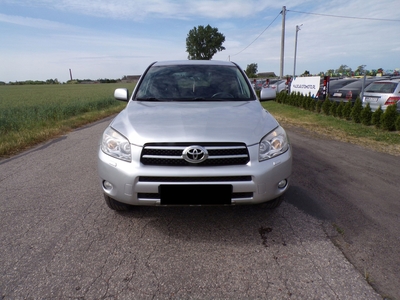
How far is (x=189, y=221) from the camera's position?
2.86 m

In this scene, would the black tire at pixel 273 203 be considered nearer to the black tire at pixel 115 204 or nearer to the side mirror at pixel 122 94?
the black tire at pixel 115 204

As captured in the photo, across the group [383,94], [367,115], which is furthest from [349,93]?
[367,115]

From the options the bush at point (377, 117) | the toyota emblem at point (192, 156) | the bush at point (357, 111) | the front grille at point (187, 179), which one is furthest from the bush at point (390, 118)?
the toyota emblem at point (192, 156)

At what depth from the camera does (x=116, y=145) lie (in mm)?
2486

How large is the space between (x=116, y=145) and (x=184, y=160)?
66cm

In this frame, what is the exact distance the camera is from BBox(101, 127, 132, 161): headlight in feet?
7.86

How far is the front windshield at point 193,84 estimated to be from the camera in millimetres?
3432

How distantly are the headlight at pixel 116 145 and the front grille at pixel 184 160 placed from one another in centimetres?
17

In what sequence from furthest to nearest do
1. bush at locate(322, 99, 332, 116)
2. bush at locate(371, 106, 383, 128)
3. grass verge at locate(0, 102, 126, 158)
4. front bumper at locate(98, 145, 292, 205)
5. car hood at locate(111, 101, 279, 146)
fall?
bush at locate(322, 99, 332, 116) → bush at locate(371, 106, 383, 128) → grass verge at locate(0, 102, 126, 158) → car hood at locate(111, 101, 279, 146) → front bumper at locate(98, 145, 292, 205)

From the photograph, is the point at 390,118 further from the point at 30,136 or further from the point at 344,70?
the point at 344,70

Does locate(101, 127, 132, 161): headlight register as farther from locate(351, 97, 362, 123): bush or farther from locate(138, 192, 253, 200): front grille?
locate(351, 97, 362, 123): bush

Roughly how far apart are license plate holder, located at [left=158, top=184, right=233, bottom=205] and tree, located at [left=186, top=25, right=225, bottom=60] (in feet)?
207

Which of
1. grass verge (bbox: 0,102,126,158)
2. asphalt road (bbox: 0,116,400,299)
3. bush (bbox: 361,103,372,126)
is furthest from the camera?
bush (bbox: 361,103,372,126)

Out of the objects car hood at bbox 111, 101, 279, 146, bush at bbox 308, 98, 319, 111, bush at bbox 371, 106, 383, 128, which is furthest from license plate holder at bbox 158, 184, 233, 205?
bush at bbox 308, 98, 319, 111
